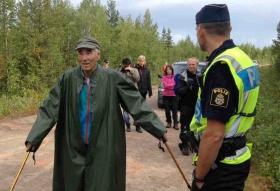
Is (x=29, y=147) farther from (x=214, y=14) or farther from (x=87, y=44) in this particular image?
(x=214, y=14)

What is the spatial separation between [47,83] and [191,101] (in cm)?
1742

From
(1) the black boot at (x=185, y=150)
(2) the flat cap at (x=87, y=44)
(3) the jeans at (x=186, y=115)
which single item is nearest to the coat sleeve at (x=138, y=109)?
(2) the flat cap at (x=87, y=44)

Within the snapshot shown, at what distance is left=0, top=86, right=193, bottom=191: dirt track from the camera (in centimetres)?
480

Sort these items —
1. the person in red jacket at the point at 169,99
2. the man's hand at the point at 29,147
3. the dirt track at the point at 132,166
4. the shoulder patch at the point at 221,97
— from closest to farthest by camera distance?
the shoulder patch at the point at 221,97, the man's hand at the point at 29,147, the dirt track at the point at 132,166, the person in red jacket at the point at 169,99

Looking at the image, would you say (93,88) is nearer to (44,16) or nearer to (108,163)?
(108,163)

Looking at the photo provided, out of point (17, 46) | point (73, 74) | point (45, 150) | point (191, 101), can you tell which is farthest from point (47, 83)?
point (73, 74)

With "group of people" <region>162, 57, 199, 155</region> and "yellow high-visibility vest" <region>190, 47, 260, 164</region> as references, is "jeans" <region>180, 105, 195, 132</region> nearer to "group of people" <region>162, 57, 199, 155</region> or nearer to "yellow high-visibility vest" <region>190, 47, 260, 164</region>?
"group of people" <region>162, 57, 199, 155</region>

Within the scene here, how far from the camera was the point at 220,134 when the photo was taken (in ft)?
6.24

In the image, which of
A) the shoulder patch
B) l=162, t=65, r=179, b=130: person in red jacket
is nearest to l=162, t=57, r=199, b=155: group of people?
l=162, t=65, r=179, b=130: person in red jacket

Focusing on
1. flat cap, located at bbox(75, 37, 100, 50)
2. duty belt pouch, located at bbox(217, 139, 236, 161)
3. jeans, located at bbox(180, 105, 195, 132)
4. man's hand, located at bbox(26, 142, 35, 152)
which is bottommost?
jeans, located at bbox(180, 105, 195, 132)

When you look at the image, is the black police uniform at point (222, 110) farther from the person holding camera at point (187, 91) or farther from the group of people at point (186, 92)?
the person holding camera at point (187, 91)

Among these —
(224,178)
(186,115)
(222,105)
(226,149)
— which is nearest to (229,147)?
(226,149)

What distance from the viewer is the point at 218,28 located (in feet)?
6.72

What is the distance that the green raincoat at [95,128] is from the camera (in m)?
3.28
